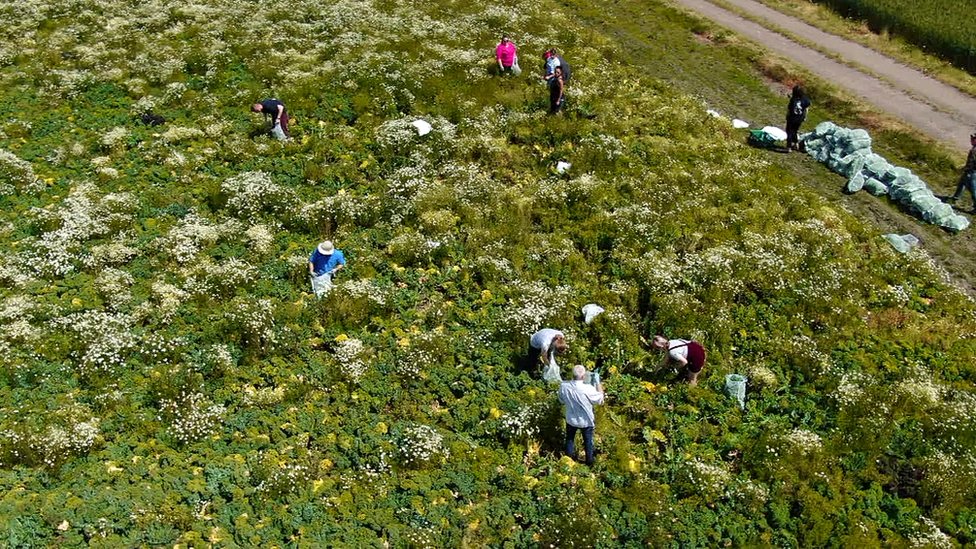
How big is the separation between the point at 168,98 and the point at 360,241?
39.1 ft

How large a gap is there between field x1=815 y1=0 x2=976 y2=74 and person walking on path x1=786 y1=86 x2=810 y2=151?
43.9 feet

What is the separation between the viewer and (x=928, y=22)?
35.9 meters

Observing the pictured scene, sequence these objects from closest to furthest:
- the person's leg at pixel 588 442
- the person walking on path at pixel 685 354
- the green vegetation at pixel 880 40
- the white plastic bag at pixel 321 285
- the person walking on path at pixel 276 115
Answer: the person's leg at pixel 588 442, the person walking on path at pixel 685 354, the white plastic bag at pixel 321 285, the person walking on path at pixel 276 115, the green vegetation at pixel 880 40

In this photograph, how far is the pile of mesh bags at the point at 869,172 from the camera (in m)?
22.8

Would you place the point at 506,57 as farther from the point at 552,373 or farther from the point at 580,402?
the point at 580,402

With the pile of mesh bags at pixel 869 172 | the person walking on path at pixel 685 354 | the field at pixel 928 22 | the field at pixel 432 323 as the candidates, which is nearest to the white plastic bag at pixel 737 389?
the field at pixel 432 323

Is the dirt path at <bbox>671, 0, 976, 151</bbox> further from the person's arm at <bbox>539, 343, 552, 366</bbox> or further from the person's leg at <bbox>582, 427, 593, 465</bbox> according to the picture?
the person's leg at <bbox>582, 427, 593, 465</bbox>

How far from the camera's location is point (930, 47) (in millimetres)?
34844

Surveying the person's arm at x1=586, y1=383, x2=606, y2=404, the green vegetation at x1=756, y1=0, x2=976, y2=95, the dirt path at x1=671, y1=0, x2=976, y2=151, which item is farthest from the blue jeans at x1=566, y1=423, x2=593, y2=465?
the green vegetation at x1=756, y1=0, x2=976, y2=95

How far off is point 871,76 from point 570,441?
1109 inches

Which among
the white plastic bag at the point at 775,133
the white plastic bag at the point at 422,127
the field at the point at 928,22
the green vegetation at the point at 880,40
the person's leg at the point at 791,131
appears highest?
the field at the point at 928,22

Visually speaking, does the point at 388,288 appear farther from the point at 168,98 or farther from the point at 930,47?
the point at 930,47

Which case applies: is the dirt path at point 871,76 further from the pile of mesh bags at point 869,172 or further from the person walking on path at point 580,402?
the person walking on path at point 580,402

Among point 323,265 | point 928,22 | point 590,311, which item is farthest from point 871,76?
point 323,265
